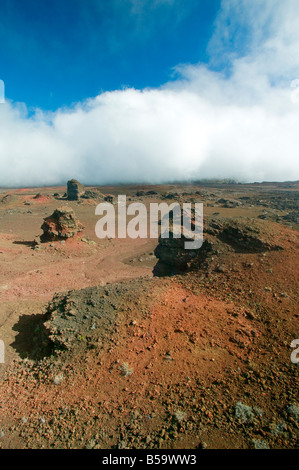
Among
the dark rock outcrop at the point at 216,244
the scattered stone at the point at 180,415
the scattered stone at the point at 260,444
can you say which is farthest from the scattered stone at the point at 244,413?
the dark rock outcrop at the point at 216,244

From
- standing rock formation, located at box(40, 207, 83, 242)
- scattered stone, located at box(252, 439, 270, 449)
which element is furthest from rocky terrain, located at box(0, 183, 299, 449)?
standing rock formation, located at box(40, 207, 83, 242)

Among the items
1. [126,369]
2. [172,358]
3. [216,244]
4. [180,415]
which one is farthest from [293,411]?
[216,244]

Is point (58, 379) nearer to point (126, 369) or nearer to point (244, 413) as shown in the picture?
point (126, 369)

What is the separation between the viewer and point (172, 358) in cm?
460

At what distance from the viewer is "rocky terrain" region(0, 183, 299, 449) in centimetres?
362

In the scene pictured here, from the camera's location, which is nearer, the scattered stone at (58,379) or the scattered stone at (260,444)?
the scattered stone at (260,444)

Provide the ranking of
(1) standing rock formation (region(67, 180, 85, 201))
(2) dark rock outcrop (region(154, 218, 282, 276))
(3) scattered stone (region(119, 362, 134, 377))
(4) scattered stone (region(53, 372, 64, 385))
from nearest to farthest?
(3) scattered stone (region(119, 362, 134, 377)), (4) scattered stone (region(53, 372, 64, 385)), (2) dark rock outcrop (region(154, 218, 282, 276)), (1) standing rock formation (region(67, 180, 85, 201))

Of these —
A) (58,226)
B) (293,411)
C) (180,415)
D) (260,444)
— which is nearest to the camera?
(260,444)

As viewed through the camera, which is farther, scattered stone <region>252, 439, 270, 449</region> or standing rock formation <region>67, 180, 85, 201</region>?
standing rock formation <region>67, 180, 85, 201</region>

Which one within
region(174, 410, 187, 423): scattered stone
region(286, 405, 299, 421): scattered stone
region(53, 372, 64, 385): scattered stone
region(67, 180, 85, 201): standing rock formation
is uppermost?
region(67, 180, 85, 201): standing rock formation

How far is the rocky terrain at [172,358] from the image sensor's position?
11.9 feet

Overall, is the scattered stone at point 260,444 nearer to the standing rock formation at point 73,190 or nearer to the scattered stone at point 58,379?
the scattered stone at point 58,379

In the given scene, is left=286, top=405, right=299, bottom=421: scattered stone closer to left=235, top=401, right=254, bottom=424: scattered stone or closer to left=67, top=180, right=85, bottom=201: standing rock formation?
left=235, top=401, right=254, bottom=424: scattered stone
